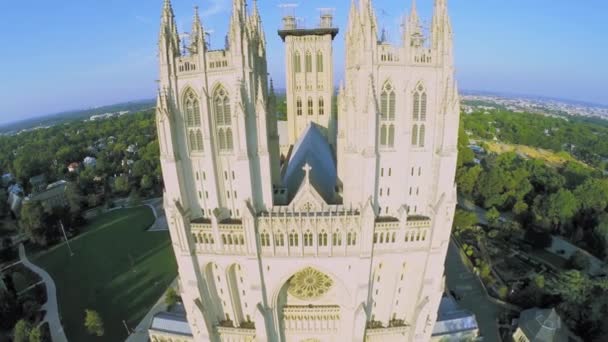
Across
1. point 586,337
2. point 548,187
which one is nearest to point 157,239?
point 586,337

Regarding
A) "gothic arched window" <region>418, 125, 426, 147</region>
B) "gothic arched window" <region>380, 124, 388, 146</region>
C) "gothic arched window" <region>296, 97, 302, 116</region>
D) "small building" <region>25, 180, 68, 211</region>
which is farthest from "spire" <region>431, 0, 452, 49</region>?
"small building" <region>25, 180, 68, 211</region>

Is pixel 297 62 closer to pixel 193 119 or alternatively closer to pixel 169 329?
pixel 193 119

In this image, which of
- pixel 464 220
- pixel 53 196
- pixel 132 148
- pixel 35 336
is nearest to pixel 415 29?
pixel 464 220

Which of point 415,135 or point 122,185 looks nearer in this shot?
point 415,135

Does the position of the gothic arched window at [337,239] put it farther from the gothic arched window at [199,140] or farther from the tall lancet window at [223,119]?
the gothic arched window at [199,140]

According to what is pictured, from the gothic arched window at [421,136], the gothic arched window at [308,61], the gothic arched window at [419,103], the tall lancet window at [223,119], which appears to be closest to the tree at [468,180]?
the gothic arched window at [308,61]
